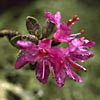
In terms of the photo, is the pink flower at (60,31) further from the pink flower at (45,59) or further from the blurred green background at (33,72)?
the blurred green background at (33,72)

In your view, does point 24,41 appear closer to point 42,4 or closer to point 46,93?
point 46,93

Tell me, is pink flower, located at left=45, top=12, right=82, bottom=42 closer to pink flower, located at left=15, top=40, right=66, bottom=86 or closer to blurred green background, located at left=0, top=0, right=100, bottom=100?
pink flower, located at left=15, top=40, right=66, bottom=86

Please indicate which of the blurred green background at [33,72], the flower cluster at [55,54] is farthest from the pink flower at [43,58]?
the blurred green background at [33,72]

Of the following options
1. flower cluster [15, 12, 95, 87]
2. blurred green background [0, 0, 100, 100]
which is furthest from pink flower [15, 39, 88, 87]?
blurred green background [0, 0, 100, 100]

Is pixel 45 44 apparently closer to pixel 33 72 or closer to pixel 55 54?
pixel 55 54

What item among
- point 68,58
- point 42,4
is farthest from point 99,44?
point 68,58

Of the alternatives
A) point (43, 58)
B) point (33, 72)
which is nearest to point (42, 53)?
point (43, 58)

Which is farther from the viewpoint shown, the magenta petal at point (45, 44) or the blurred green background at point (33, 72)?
the blurred green background at point (33, 72)

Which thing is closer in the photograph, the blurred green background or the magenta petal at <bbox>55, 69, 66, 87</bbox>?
the magenta petal at <bbox>55, 69, 66, 87</bbox>
